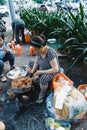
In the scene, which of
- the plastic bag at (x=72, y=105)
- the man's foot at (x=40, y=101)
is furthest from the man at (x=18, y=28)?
the plastic bag at (x=72, y=105)

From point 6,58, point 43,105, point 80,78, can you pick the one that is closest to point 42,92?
point 43,105

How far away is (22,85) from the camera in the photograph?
359 centimetres

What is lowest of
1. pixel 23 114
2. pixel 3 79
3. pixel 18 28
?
pixel 23 114

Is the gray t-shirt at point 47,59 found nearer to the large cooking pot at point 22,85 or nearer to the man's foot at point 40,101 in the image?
the large cooking pot at point 22,85

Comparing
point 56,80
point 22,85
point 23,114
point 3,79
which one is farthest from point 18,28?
point 23,114

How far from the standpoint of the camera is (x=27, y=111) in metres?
3.58

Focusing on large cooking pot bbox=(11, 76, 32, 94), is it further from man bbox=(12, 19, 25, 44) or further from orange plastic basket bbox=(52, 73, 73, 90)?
man bbox=(12, 19, 25, 44)

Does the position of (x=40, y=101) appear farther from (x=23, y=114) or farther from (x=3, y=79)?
(x=3, y=79)

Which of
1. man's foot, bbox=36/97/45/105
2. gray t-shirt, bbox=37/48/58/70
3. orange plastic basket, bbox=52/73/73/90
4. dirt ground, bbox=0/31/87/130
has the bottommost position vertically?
dirt ground, bbox=0/31/87/130

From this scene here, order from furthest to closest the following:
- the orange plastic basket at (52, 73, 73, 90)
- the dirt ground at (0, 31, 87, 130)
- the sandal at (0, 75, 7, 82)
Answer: the sandal at (0, 75, 7, 82)
the orange plastic basket at (52, 73, 73, 90)
the dirt ground at (0, 31, 87, 130)

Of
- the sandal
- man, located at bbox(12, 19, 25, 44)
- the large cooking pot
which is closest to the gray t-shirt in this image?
the large cooking pot

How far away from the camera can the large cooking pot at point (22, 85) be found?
3.53 m

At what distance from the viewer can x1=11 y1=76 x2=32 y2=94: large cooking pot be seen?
139 inches

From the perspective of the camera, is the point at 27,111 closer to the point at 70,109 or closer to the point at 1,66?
the point at 70,109
